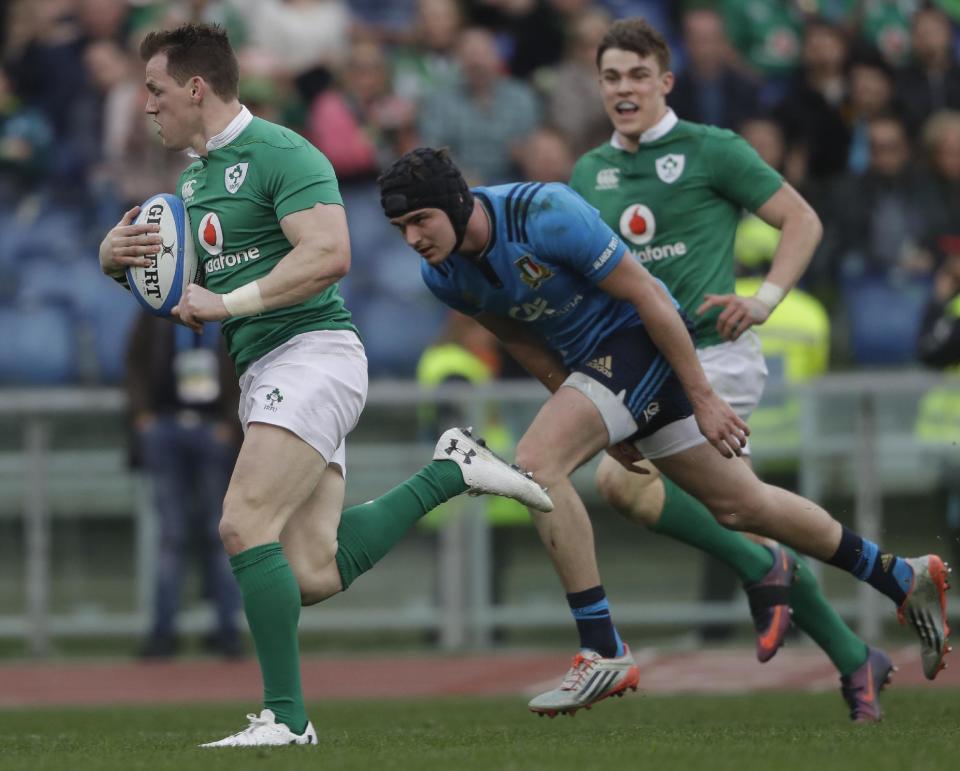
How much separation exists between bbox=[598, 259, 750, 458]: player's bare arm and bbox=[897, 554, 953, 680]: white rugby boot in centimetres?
111

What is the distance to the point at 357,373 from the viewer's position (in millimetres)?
6629

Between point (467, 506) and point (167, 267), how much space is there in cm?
593

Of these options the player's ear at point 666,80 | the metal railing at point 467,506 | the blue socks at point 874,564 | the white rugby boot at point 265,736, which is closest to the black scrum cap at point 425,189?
the player's ear at point 666,80

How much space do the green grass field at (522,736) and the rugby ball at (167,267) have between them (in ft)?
5.12

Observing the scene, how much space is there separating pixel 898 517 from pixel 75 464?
537cm

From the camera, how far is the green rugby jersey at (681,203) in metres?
7.92

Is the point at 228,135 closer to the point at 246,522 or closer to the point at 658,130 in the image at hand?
the point at 246,522

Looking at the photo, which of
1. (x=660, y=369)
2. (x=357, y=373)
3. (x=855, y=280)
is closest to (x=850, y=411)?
(x=855, y=280)

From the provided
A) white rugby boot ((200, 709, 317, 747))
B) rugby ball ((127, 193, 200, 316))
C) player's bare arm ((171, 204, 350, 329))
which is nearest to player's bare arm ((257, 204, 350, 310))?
player's bare arm ((171, 204, 350, 329))

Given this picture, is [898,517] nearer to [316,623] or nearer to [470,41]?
[316,623]

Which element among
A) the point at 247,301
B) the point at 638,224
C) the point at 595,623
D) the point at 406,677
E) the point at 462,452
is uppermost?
the point at 638,224

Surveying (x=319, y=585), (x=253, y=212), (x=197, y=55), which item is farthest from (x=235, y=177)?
(x=319, y=585)

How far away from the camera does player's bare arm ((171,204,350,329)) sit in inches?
247

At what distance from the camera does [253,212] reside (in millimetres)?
6535
